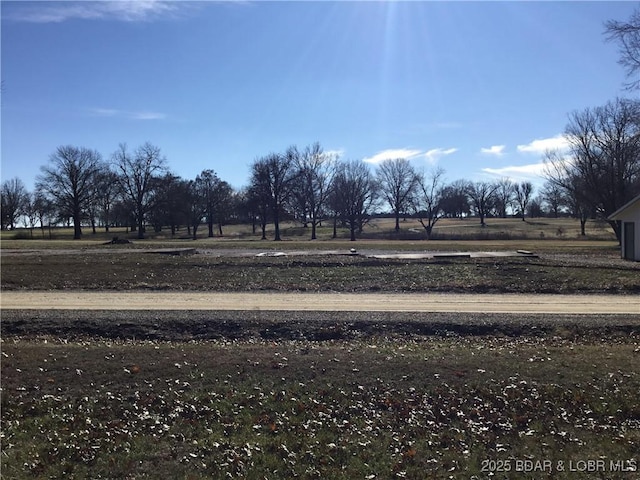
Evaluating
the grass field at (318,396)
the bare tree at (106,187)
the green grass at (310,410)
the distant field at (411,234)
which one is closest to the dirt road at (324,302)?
the grass field at (318,396)

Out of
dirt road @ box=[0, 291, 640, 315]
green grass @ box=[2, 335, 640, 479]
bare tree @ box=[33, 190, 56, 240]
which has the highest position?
bare tree @ box=[33, 190, 56, 240]

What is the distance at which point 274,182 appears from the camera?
73062 mm

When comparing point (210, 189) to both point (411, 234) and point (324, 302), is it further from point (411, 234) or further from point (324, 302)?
point (324, 302)

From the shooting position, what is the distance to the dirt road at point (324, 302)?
44.0 feet

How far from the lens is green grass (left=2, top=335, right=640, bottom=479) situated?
19.1 ft

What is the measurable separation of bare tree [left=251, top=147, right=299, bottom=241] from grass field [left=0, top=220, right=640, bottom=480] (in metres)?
60.7

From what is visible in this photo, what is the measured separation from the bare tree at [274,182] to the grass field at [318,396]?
199ft

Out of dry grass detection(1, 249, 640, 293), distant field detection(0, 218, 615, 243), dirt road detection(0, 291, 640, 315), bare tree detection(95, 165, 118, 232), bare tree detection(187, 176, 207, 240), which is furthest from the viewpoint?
bare tree detection(187, 176, 207, 240)

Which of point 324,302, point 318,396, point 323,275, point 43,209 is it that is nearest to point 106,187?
point 43,209

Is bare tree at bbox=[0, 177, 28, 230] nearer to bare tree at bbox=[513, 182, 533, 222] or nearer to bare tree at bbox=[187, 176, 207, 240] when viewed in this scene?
bare tree at bbox=[187, 176, 207, 240]

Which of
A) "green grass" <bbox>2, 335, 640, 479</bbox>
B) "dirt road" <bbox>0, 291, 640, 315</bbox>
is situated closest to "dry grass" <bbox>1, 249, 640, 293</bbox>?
"dirt road" <bbox>0, 291, 640, 315</bbox>

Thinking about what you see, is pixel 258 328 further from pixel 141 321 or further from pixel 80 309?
pixel 80 309

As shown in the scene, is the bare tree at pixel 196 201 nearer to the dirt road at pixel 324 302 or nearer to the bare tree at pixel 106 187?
the bare tree at pixel 106 187

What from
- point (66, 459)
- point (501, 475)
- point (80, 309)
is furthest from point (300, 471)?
point (80, 309)
